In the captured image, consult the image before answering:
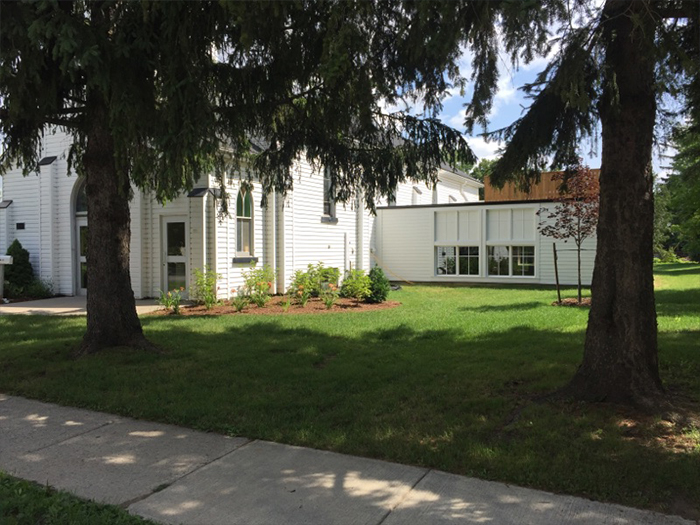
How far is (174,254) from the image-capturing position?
47.4ft

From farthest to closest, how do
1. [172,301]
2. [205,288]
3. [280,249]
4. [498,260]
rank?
[498,260], [280,249], [205,288], [172,301]

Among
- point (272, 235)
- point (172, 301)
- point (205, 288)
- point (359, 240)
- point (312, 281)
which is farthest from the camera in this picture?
point (359, 240)

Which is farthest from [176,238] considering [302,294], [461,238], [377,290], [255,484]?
[461,238]

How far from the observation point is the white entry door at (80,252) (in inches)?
607

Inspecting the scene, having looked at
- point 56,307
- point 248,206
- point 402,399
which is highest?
point 248,206

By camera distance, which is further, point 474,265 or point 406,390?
point 474,265

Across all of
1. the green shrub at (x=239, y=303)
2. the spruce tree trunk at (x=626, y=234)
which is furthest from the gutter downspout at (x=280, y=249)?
the spruce tree trunk at (x=626, y=234)

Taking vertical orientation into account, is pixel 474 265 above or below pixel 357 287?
above

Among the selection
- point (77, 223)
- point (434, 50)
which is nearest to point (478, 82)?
point (434, 50)

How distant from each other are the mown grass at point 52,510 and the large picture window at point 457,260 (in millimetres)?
19640

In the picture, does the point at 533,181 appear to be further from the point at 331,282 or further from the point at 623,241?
the point at 331,282

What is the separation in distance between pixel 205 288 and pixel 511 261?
12.8 metres

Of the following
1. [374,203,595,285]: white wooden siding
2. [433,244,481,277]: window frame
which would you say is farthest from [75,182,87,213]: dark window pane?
[433,244,481,277]: window frame

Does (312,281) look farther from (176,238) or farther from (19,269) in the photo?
(19,269)
